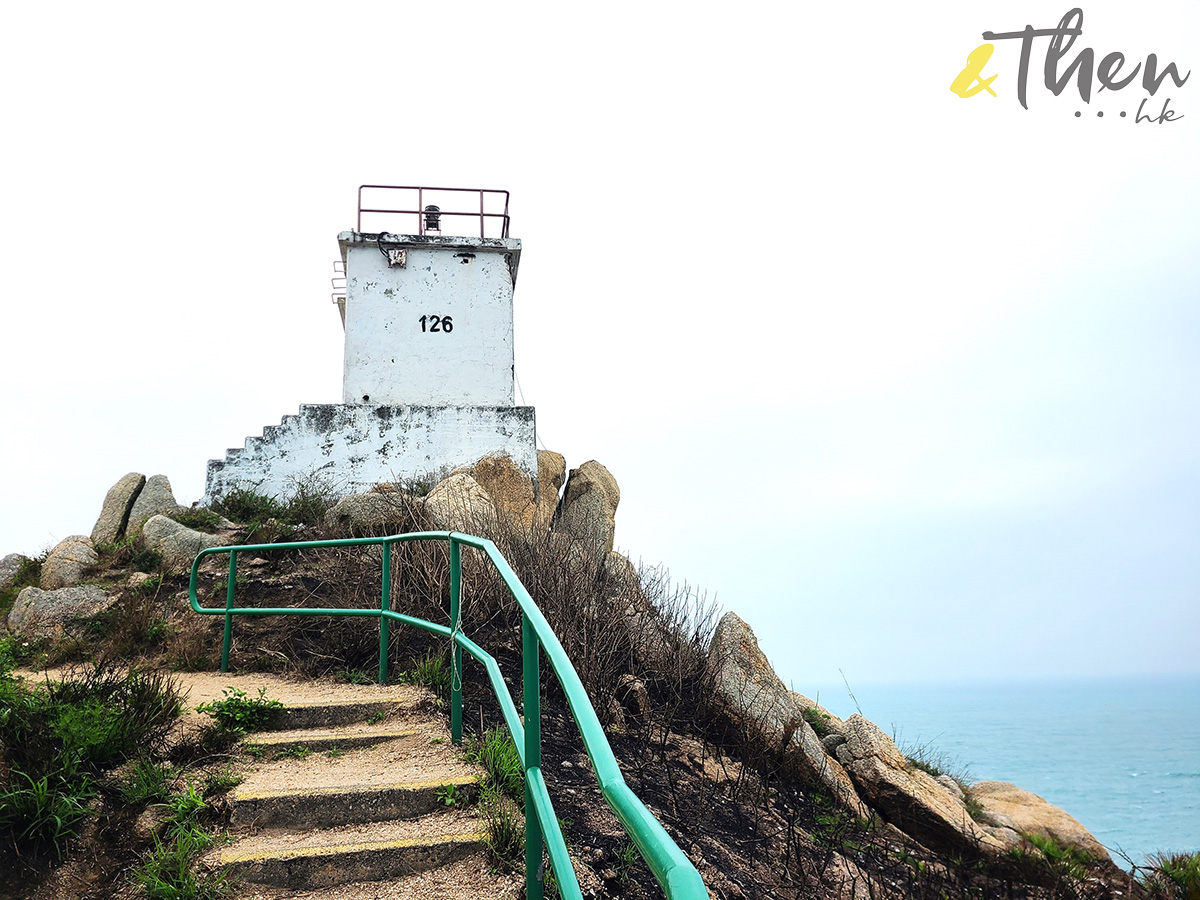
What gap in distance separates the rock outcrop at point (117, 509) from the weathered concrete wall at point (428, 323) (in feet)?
13.1

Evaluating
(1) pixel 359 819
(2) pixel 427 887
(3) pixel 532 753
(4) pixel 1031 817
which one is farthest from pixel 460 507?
(4) pixel 1031 817

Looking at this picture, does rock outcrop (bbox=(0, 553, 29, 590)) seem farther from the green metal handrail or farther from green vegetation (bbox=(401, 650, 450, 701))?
the green metal handrail

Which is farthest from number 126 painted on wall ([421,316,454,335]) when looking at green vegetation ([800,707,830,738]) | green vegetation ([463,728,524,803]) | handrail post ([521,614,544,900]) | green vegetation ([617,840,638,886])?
handrail post ([521,614,544,900])

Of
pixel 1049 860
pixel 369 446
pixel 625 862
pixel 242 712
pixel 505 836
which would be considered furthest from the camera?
pixel 369 446

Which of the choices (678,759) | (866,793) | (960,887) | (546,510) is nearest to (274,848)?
(678,759)

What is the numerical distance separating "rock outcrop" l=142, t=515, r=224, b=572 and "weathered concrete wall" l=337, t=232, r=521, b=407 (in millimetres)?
5191

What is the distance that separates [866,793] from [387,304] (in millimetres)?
12110

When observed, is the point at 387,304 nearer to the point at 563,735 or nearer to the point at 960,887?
the point at 563,735

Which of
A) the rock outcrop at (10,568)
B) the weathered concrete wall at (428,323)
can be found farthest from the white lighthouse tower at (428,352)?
the rock outcrop at (10,568)

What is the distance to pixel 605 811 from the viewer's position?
13.4 feet

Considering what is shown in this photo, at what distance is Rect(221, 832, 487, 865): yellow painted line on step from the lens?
138 inches

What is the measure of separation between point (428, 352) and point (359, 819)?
41.5ft

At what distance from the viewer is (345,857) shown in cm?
351

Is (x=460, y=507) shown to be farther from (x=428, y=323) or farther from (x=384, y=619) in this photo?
(x=428, y=323)
